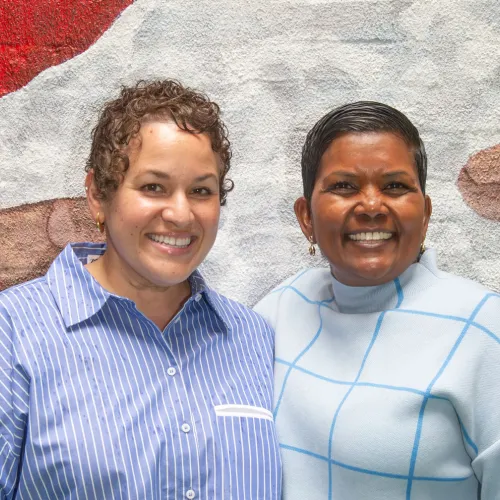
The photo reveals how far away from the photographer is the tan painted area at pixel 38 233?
6.63 ft

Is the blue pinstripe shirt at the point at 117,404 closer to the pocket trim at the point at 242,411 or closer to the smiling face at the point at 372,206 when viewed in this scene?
the pocket trim at the point at 242,411

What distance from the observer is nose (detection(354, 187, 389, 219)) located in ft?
4.83

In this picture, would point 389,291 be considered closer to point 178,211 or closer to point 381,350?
point 381,350

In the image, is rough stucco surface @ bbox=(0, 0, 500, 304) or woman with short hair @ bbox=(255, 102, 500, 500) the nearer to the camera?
woman with short hair @ bbox=(255, 102, 500, 500)

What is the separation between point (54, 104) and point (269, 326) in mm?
857

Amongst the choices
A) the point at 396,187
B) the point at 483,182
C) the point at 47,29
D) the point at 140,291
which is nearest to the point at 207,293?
the point at 140,291

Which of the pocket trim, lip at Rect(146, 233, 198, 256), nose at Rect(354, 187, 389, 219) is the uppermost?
nose at Rect(354, 187, 389, 219)

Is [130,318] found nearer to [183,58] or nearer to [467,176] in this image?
[183,58]

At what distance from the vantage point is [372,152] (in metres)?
1.49

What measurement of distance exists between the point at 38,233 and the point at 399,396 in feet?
3.71

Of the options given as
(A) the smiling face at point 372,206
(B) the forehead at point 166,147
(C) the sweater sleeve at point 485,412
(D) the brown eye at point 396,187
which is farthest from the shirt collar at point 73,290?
(C) the sweater sleeve at point 485,412

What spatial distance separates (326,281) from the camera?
5.72 ft

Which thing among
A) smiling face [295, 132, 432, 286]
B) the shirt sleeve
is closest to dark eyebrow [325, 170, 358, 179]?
smiling face [295, 132, 432, 286]

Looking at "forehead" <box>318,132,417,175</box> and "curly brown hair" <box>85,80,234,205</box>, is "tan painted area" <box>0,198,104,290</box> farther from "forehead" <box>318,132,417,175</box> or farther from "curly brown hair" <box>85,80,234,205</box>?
"forehead" <box>318,132,417,175</box>
